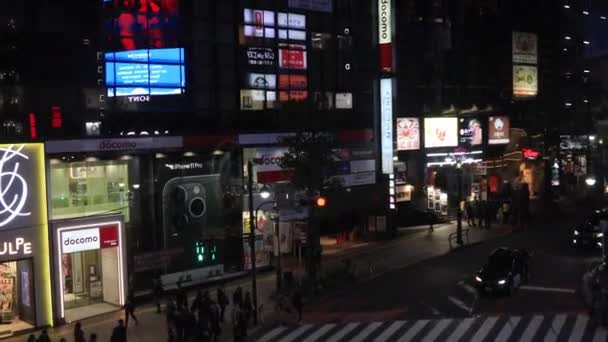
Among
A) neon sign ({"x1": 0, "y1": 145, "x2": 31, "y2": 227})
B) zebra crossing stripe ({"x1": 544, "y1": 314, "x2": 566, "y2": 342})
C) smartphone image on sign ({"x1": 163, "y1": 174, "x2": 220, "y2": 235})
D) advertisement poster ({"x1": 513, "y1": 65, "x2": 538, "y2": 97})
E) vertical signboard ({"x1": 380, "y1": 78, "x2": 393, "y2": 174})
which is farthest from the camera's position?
advertisement poster ({"x1": 513, "y1": 65, "x2": 538, "y2": 97})

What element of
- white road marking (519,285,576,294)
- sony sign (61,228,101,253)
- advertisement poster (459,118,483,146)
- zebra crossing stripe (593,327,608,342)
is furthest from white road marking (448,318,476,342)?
advertisement poster (459,118,483,146)

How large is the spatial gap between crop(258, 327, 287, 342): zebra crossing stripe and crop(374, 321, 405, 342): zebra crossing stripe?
363 cm

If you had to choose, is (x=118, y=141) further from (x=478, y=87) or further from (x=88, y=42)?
(x=478, y=87)

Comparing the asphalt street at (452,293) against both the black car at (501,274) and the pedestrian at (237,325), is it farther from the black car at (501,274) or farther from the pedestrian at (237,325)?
the pedestrian at (237,325)

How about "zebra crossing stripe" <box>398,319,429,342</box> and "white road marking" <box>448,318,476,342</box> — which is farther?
"zebra crossing stripe" <box>398,319,429,342</box>

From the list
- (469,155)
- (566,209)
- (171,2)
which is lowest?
(566,209)

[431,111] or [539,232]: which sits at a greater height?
[431,111]

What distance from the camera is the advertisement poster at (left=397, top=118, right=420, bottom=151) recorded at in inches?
2000

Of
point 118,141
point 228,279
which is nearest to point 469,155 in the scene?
point 228,279

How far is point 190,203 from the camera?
108ft

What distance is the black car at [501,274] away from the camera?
1143 inches

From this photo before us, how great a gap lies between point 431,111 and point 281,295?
3032 cm

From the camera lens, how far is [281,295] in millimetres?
27984

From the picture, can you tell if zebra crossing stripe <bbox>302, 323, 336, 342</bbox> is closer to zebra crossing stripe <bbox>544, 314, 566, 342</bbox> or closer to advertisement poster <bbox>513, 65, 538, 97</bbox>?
zebra crossing stripe <bbox>544, 314, 566, 342</bbox>
